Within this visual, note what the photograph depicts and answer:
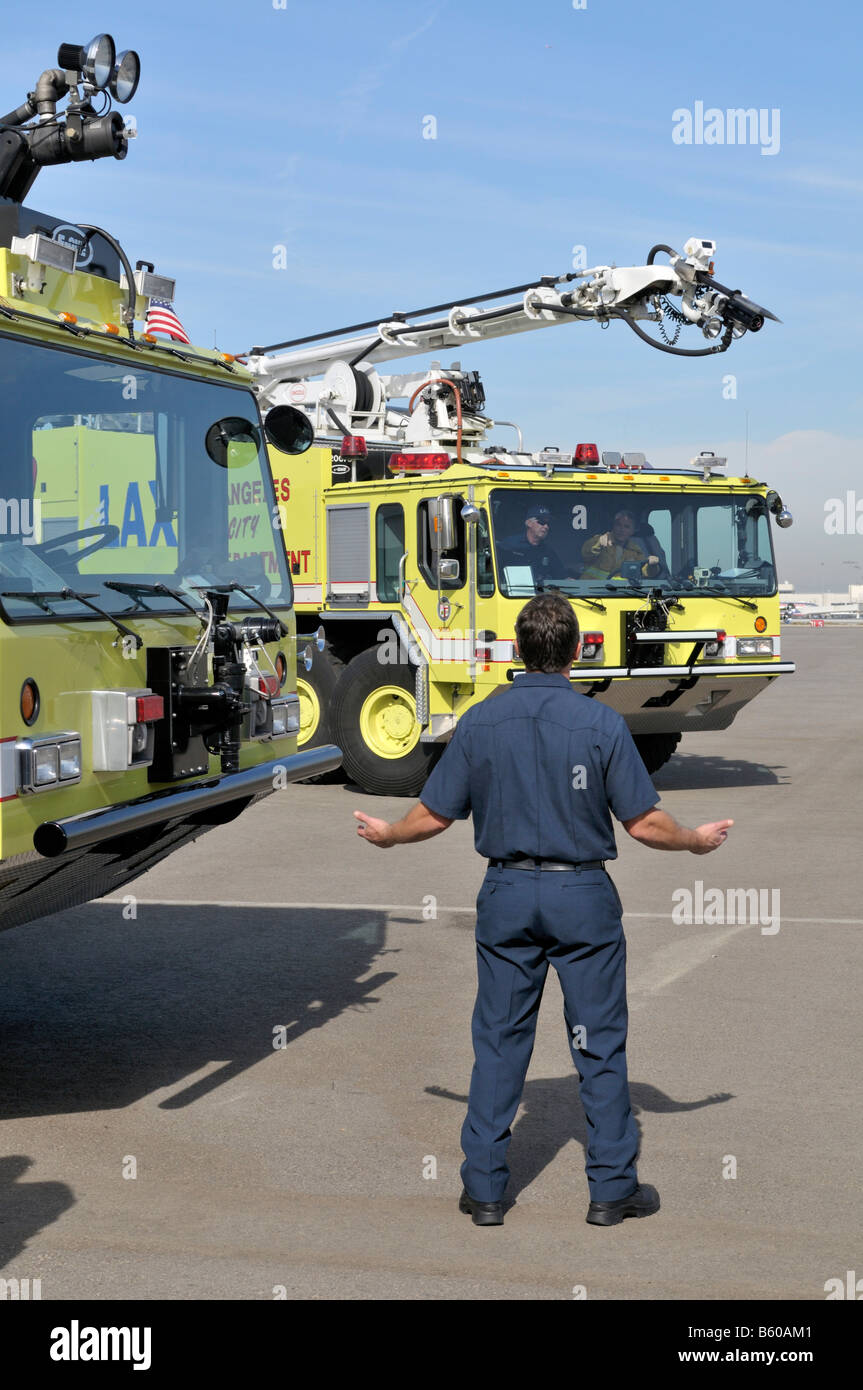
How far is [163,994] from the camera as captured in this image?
6.94 metres

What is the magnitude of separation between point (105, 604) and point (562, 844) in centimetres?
197

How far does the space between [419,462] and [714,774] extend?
450cm

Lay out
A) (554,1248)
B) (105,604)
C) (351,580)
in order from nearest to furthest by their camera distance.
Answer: (554,1248) < (105,604) < (351,580)

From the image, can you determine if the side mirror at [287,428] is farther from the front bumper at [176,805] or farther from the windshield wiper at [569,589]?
the windshield wiper at [569,589]

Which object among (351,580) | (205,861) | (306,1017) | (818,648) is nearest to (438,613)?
(351,580)

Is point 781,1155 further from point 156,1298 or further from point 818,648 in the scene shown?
point 818,648

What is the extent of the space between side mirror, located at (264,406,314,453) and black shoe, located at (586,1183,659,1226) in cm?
374

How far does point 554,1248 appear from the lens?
167 inches

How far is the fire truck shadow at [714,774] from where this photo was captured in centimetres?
1472

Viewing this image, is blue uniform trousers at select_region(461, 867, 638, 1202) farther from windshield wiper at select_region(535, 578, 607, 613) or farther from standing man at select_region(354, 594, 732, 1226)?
windshield wiper at select_region(535, 578, 607, 613)

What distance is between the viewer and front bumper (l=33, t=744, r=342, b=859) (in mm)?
4844

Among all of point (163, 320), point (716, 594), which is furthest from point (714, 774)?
point (163, 320)

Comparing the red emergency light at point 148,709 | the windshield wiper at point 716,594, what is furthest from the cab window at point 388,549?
the red emergency light at point 148,709

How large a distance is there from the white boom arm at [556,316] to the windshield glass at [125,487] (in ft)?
20.4
